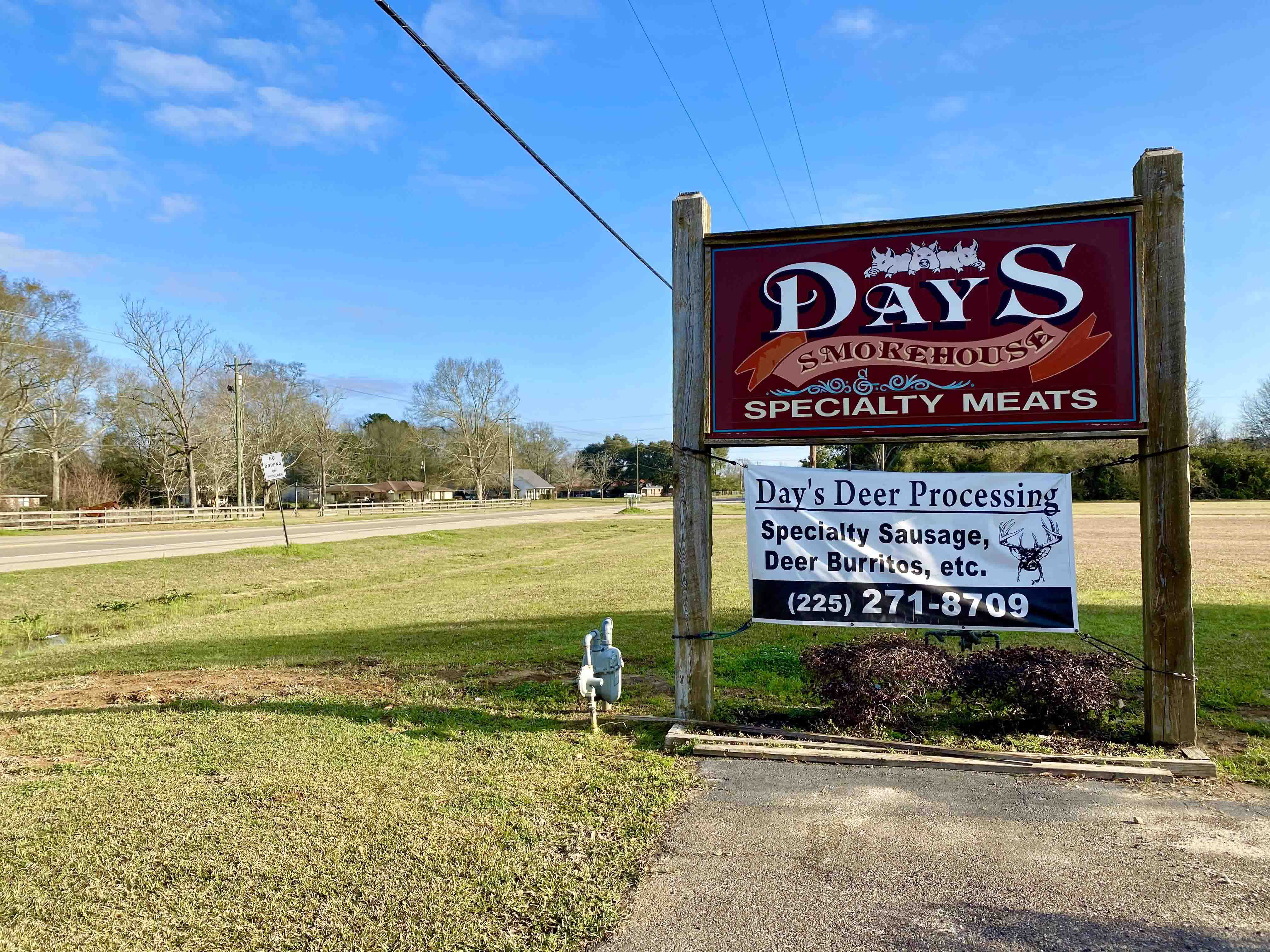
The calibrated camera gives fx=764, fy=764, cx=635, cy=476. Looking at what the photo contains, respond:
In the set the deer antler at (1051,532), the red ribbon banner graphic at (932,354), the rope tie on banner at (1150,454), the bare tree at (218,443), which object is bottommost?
the deer antler at (1051,532)

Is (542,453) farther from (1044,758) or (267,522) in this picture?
(1044,758)

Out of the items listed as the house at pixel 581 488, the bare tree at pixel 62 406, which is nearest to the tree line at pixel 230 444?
the bare tree at pixel 62 406

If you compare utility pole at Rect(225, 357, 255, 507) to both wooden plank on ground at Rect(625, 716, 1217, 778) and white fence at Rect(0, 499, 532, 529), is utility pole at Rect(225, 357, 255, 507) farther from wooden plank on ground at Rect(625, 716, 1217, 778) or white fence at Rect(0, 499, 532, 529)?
wooden plank on ground at Rect(625, 716, 1217, 778)

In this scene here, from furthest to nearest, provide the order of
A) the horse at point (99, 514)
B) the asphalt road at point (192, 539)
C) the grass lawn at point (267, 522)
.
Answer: the horse at point (99, 514) < the grass lawn at point (267, 522) < the asphalt road at point (192, 539)

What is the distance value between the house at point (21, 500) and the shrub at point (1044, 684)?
163 ft

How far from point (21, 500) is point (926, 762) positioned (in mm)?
61065

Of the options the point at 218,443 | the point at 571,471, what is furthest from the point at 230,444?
the point at 571,471

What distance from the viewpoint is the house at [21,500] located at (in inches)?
1603

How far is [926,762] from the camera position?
4285 mm

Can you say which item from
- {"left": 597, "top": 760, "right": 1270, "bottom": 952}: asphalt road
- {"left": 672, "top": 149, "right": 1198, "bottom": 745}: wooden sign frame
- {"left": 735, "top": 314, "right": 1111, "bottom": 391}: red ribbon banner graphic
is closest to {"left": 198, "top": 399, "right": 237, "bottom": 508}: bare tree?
{"left": 735, "top": 314, "right": 1111, "bottom": 391}: red ribbon banner graphic

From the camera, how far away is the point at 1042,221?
4801mm

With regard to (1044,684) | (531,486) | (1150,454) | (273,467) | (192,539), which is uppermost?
(273,467)

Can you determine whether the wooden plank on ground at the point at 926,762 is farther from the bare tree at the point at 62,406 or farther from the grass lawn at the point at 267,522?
the bare tree at the point at 62,406

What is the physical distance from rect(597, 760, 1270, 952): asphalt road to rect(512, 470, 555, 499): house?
9524 centimetres
